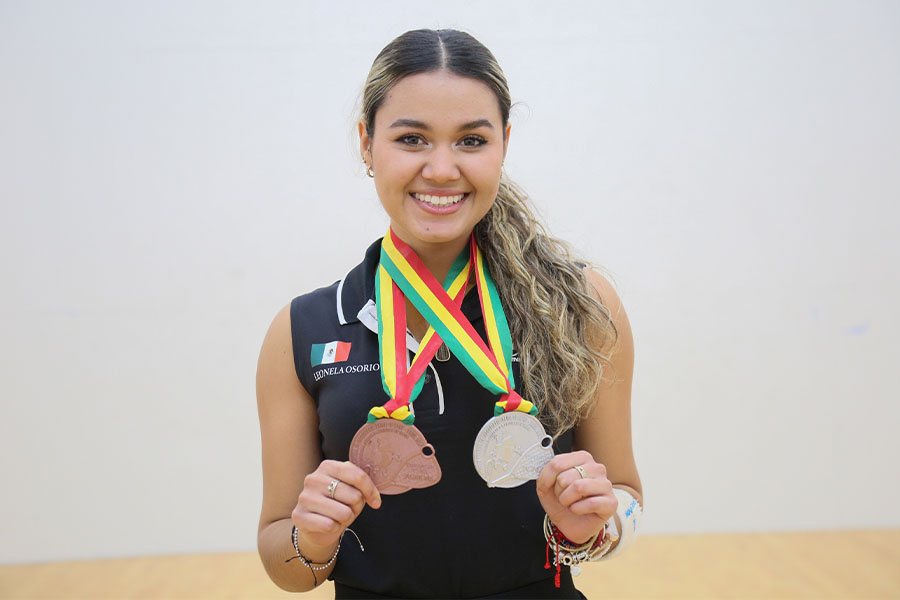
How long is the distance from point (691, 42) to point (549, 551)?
3.18m

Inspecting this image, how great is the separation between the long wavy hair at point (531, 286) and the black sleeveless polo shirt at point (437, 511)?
0.06 meters

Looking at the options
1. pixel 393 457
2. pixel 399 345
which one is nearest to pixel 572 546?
pixel 393 457

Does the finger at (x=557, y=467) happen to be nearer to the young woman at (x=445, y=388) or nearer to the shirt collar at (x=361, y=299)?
the young woman at (x=445, y=388)

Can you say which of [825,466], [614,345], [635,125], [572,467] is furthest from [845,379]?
[572,467]

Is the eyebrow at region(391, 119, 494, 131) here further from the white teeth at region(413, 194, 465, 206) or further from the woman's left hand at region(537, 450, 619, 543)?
the woman's left hand at region(537, 450, 619, 543)

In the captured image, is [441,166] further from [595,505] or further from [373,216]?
[373,216]

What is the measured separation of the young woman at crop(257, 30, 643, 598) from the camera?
1.21 m

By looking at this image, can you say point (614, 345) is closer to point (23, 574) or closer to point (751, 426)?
point (751, 426)

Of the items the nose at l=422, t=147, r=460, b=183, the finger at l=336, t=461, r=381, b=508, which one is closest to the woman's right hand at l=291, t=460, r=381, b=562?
the finger at l=336, t=461, r=381, b=508

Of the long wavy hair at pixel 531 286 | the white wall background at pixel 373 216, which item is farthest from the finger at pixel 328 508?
the white wall background at pixel 373 216

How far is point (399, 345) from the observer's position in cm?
133

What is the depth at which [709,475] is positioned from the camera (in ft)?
12.9

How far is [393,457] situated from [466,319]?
11.7 inches

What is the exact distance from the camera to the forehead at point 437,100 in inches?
49.1
